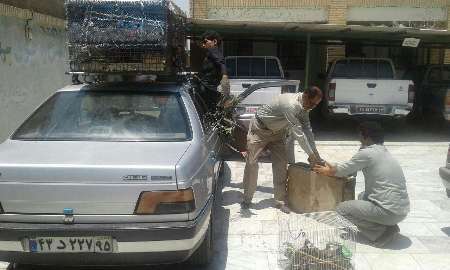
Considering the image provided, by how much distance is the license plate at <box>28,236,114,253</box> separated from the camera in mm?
3201

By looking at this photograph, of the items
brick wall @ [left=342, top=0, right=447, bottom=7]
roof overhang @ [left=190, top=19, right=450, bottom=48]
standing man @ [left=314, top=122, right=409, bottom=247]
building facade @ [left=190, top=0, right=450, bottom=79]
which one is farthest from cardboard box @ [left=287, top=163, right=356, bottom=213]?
brick wall @ [left=342, top=0, right=447, bottom=7]

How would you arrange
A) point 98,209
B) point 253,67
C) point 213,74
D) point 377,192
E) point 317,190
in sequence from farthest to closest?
1. point 253,67
2. point 213,74
3. point 317,190
4. point 377,192
5. point 98,209

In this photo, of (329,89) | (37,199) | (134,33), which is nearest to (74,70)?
(134,33)

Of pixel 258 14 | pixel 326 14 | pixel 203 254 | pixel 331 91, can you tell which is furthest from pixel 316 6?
pixel 203 254

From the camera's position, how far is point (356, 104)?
434 inches

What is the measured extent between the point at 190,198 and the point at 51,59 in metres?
7.84

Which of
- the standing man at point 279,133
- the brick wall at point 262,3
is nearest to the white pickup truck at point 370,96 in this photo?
the standing man at point 279,133

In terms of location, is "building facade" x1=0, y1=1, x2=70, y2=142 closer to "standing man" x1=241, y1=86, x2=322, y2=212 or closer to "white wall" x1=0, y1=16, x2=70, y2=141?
"white wall" x1=0, y1=16, x2=70, y2=141

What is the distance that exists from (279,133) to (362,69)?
297 inches

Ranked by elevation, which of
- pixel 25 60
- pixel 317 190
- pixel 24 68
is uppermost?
pixel 25 60

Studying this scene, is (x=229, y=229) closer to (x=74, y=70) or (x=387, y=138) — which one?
(x=74, y=70)

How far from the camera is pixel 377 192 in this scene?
4.58 metres

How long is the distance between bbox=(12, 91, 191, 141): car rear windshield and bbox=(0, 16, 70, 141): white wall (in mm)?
3682

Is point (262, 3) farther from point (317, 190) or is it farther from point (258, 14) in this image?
point (317, 190)
